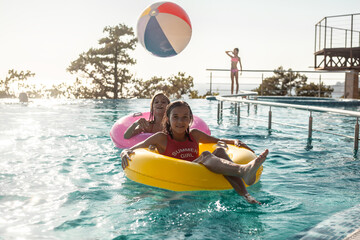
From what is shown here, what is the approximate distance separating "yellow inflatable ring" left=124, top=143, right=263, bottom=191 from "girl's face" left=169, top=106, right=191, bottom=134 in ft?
0.97

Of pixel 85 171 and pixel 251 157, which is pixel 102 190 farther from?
pixel 251 157

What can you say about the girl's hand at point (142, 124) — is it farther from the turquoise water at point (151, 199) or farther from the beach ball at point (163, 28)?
the beach ball at point (163, 28)

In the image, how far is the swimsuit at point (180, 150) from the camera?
3.23 metres

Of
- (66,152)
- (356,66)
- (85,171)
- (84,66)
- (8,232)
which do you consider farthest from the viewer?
(84,66)

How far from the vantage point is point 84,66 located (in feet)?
64.2

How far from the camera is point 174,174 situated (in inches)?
113

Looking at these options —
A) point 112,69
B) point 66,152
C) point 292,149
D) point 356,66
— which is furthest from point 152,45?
point 112,69

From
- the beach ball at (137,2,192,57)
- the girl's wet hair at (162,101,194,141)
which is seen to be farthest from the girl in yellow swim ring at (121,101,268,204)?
the beach ball at (137,2,192,57)

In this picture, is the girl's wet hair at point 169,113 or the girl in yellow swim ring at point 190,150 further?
the girl's wet hair at point 169,113

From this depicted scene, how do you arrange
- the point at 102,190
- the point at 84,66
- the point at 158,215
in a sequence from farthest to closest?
the point at 84,66
the point at 102,190
the point at 158,215

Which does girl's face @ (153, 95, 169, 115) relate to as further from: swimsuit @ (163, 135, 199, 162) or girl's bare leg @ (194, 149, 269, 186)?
girl's bare leg @ (194, 149, 269, 186)

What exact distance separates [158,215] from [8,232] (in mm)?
905

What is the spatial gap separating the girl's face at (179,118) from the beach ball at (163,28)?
3.44m

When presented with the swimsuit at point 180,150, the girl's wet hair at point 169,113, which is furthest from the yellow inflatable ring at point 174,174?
the girl's wet hair at point 169,113
